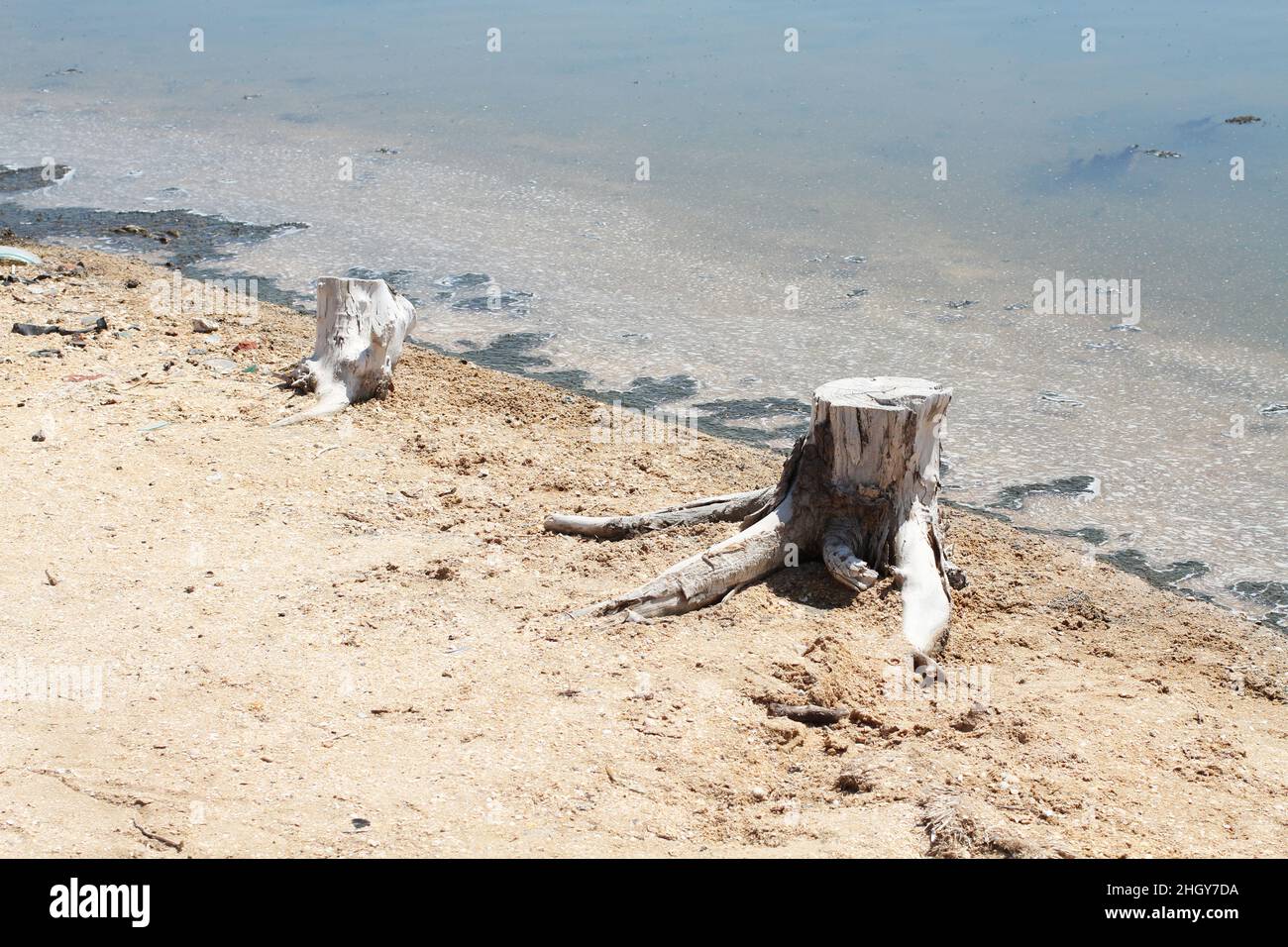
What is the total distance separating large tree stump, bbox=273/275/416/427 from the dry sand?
1.50 feet

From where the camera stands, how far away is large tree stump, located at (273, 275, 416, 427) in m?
7.92

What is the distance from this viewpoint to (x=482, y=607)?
17.9 ft

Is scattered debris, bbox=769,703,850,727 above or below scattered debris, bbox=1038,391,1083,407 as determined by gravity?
below

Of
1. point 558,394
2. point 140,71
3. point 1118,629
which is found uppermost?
point 140,71

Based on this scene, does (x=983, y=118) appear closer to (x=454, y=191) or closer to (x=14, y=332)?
(x=454, y=191)

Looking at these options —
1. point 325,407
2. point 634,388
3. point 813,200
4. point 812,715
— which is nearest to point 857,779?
point 812,715

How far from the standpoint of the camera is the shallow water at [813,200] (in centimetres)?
859

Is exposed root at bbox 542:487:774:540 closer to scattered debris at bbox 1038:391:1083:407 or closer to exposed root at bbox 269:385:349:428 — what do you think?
exposed root at bbox 269:385:349:428

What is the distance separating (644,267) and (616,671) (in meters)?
7.38

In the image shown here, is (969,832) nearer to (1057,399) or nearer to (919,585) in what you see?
(919,585)

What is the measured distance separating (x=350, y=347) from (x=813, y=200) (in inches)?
277

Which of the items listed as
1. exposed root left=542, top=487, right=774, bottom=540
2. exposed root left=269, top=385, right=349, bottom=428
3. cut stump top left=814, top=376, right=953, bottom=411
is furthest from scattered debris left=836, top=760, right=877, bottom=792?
exposed root left=269, top=385, right=349, bottom=428

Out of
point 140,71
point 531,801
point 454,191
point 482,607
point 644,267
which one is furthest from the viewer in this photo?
point 140,71

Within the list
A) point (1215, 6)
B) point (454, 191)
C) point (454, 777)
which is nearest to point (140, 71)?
point (454, 191)
